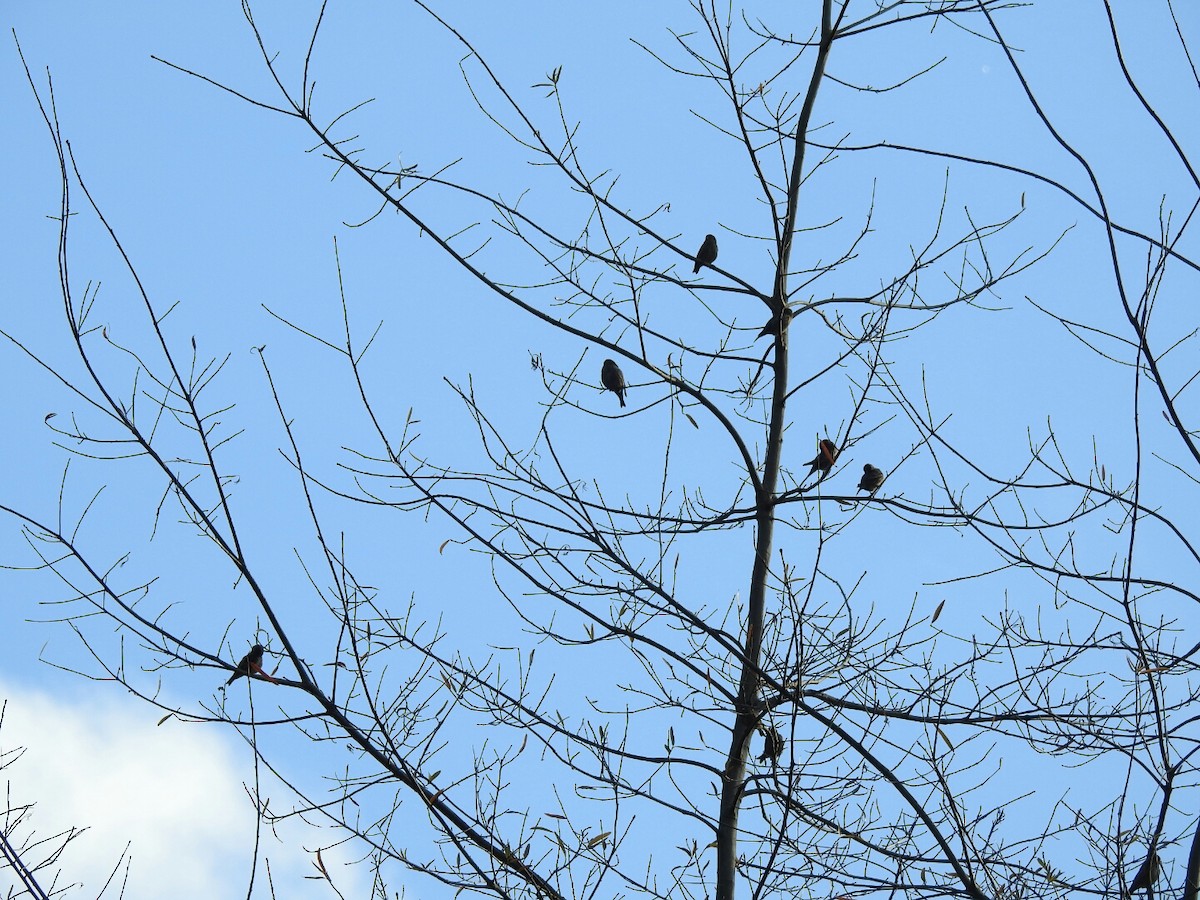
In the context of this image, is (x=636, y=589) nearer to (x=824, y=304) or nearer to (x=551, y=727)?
(x=551, y=727)

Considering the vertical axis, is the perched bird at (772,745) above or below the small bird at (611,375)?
below

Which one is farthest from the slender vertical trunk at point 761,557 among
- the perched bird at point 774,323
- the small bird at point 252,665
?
the small bird at point 252,665

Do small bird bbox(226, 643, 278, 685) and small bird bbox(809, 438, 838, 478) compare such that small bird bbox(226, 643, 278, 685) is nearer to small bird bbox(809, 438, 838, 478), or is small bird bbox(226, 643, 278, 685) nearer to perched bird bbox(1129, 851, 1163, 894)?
small bird bbox(809, 438, 838, 478)

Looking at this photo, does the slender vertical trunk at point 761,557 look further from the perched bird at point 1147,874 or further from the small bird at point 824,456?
the perched bird at point 1147,874

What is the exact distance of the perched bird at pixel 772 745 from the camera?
12.0 feet

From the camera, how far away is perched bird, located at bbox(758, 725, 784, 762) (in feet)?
12.0

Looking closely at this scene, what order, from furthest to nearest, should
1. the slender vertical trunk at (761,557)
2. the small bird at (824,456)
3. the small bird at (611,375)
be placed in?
the small bird at (611,375)
the small bird at (824,456)
the slender vertical trunk at (761,557)

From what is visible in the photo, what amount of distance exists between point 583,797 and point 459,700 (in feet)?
1.62

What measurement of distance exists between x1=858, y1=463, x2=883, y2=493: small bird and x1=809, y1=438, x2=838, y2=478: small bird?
0.24 metres

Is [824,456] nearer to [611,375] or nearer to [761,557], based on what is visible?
[761,557]

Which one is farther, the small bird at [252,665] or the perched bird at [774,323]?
the perched bird at [774,323]

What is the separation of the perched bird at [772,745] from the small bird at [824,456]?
92 centimetres

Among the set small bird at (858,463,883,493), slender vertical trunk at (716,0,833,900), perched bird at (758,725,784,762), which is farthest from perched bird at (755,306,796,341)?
perched bird at (758,725,784,762)

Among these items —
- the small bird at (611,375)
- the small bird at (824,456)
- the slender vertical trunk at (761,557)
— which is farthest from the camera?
the small bird at (611,375)
